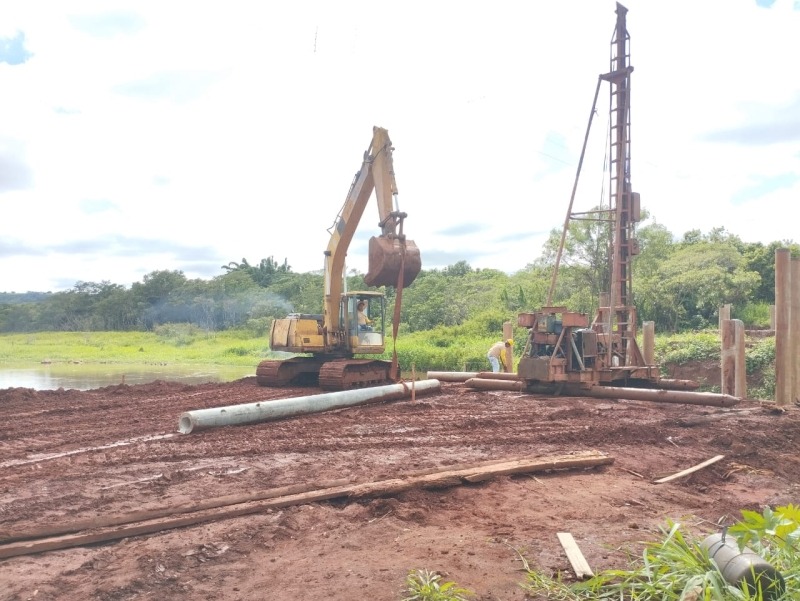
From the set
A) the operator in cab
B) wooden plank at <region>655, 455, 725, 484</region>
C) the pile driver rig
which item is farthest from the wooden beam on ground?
the operator in cab

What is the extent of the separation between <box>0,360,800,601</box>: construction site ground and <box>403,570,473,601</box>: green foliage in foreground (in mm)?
102

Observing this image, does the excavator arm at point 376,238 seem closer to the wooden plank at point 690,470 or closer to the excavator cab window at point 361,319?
the excavator cab window at point 361,319

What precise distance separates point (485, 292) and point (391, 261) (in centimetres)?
2968

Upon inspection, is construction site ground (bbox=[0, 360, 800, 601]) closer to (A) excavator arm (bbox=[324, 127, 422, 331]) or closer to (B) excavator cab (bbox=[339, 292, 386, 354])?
(A) excavator arm (bbox=[324, 127, 422, 331])

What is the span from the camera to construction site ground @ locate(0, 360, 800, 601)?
467 centimetres

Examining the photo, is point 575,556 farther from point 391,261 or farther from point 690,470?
point 391,261

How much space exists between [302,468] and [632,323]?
1013cm

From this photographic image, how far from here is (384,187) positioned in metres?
15.2

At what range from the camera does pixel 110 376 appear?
29953mm

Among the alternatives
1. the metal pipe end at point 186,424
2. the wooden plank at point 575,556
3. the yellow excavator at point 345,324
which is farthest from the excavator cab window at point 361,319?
the wooden plank at point 575,556

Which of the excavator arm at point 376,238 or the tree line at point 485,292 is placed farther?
the tree line at point 485,292

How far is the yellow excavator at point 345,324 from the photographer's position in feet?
49.7

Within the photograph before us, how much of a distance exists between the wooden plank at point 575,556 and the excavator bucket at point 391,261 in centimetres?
898

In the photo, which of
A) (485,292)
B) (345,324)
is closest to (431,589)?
(345,324)
